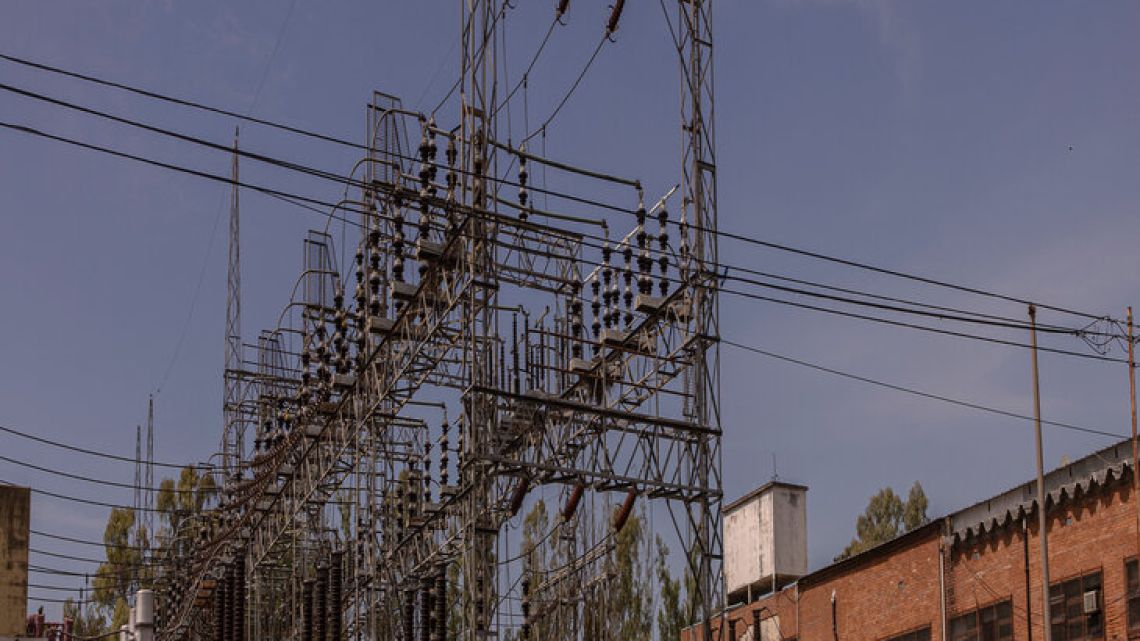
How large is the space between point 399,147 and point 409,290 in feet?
12.8

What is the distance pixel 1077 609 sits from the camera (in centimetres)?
2902

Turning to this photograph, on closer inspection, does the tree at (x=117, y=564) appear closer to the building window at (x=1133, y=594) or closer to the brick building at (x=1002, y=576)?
the brick building at (x=1002, y=576)

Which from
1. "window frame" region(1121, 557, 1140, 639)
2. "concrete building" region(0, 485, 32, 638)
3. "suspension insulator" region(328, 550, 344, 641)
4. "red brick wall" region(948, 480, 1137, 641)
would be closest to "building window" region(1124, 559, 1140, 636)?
"window frame" region(1121, 557, 1140, 639)

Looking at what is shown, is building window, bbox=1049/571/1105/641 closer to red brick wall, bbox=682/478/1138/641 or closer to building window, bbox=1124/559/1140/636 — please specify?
red brick wall, bbox=682/478/1138/641

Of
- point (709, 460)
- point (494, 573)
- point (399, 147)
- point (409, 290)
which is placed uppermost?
point (399, 147)

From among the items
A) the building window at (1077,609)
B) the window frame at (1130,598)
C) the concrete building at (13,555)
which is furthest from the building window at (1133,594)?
the concrete building at (13,555)

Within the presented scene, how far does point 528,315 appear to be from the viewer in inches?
1120

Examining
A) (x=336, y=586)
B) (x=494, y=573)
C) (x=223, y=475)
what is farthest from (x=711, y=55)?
(x=223, y=475)

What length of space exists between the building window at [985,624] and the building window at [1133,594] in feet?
10.0

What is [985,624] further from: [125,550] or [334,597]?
[125,550]

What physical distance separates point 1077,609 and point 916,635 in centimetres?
468

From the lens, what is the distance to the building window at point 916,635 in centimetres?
3272

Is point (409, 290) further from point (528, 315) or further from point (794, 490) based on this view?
point (794, 490)

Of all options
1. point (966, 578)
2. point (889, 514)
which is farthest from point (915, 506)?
point (966, 578)
